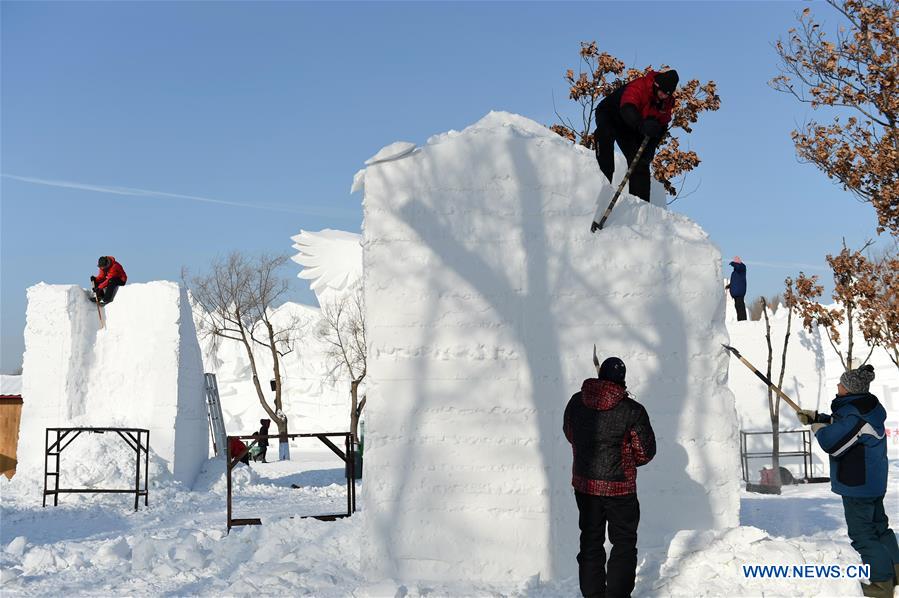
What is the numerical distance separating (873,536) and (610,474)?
6.09ft

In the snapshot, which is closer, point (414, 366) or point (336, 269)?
point (414, 366)

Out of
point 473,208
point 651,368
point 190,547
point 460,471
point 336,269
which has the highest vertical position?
point 336,269

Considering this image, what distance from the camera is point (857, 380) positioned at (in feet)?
17.7

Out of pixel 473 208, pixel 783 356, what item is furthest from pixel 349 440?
pixel 783 356

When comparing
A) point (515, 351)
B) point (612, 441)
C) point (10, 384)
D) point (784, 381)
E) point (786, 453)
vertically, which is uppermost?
point (515, 351)

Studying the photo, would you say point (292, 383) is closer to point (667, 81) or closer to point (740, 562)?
point (667, 81)

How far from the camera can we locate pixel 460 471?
19.0ft

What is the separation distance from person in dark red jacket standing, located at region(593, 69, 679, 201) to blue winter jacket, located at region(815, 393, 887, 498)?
2.21 m

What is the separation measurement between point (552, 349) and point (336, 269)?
107 feet

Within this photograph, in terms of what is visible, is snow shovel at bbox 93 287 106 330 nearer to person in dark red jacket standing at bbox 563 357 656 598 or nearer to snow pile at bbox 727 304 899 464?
person in dark red jacket standing at bbox 563 357 656 598

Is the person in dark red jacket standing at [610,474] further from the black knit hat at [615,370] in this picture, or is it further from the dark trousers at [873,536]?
the dark trousers at [873,536]

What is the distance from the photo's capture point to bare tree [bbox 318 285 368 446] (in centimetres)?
3350

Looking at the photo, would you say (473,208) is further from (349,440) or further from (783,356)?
(783,356)

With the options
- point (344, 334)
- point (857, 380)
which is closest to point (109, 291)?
point (857, 380)
